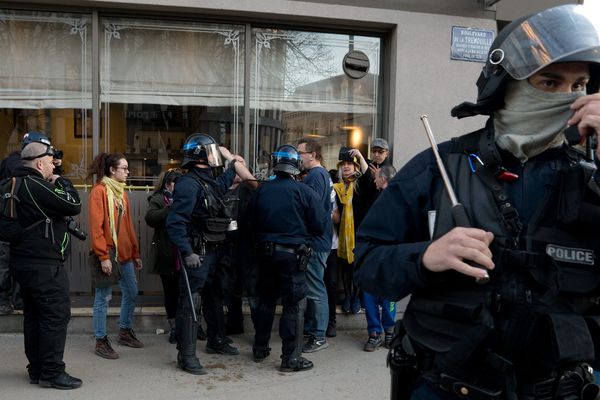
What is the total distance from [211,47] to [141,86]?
3.17ft

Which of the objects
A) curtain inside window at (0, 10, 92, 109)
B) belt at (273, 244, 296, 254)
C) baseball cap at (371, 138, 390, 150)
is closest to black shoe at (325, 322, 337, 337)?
belt at (273, 244, 296, 254)

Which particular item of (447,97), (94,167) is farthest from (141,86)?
(447,97)

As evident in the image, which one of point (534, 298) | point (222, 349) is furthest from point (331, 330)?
point (534, 298)

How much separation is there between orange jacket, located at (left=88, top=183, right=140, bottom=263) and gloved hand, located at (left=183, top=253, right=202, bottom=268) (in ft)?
2.96

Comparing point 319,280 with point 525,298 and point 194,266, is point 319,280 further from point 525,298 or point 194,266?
point 525,298

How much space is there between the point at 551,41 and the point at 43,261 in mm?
3967

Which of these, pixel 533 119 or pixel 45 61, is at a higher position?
pixel 45 61

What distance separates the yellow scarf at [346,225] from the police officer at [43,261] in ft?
9.13

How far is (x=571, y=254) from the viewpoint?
5.05ft

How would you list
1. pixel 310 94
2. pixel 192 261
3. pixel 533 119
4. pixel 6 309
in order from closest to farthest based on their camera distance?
pixel 533 119, pixel 192 261, pixel 6 309, pixel 310 94

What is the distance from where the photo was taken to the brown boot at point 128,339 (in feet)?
17.9

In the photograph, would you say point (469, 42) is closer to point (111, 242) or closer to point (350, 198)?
point (350, 198)

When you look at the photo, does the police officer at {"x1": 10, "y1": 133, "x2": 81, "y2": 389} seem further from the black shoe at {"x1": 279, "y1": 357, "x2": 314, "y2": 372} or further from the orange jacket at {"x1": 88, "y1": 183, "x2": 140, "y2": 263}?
the black shoe at {"x1": 279, "y1": 357, "x2": 314, "y2": 372}

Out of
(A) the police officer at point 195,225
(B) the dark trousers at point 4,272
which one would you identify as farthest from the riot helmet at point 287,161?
(B) the dark trousers at point 4,272
